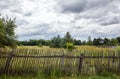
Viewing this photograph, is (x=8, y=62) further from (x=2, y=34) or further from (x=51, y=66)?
(x=2, y=34)

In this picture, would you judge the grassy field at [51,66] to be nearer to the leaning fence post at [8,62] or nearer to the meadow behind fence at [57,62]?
A: the meadow behind fence at [57,62]

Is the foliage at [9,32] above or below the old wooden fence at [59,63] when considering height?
above

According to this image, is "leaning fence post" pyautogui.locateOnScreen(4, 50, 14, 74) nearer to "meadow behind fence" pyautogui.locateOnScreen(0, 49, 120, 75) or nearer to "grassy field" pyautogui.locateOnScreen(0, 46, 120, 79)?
"meadow behind fence" pyautogui.locateOnScreen(0, 49, 120, 75)

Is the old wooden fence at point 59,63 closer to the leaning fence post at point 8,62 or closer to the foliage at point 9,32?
the leaning fence post at point 8,62

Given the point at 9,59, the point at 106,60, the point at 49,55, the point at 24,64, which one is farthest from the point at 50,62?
the point at 106,60

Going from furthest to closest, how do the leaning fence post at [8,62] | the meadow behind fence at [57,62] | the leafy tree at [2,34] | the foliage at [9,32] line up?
1. the foliage at [9,32]
2. the leafy tree at [2,34]
3. the meadow behind fence at [57,62]
4. the leaning fence post at [8,62]

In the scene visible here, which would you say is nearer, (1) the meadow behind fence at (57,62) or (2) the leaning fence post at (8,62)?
(2) the leaning fence post at (8,62)

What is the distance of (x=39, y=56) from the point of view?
11828 millimetres

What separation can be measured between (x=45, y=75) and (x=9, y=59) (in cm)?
227

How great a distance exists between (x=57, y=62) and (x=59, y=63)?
0.15 m

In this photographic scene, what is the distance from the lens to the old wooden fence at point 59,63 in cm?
Result: 1173

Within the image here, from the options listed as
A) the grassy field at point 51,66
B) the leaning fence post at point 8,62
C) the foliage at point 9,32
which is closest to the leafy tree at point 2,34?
the foliage at point 9,32

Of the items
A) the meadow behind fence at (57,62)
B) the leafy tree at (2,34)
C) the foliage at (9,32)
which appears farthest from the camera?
the foliage at (9,32)

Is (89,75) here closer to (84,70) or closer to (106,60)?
(84,70)
